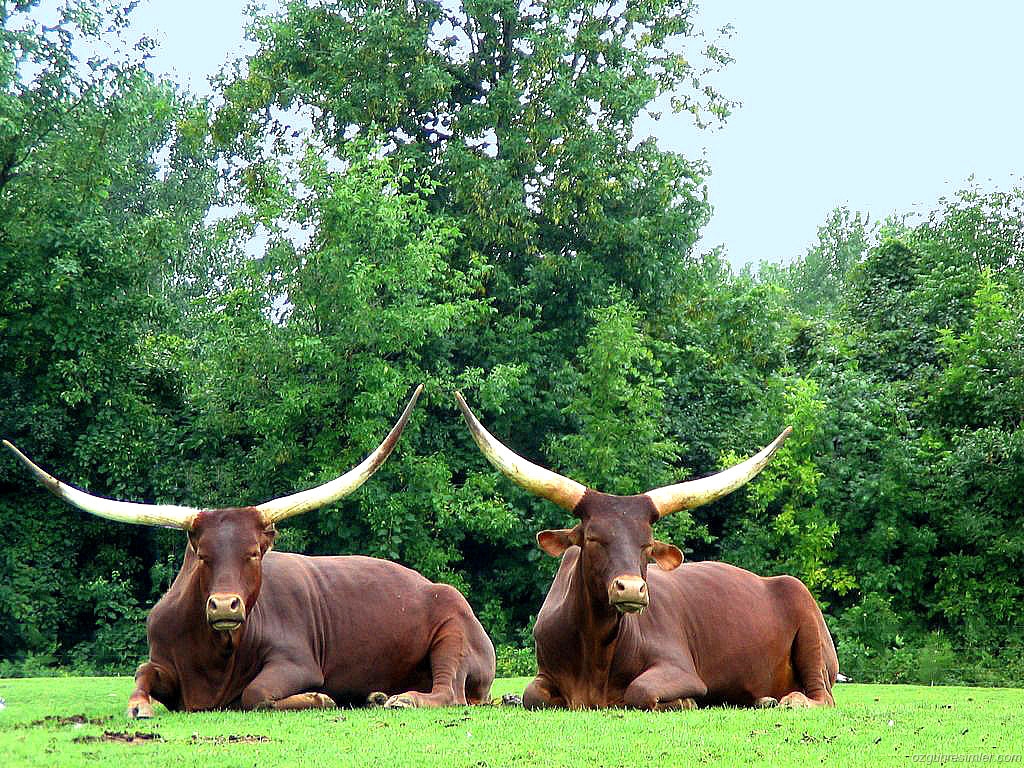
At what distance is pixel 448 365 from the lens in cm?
2322

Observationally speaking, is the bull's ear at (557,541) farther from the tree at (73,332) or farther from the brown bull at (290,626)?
the tree at (73,332)

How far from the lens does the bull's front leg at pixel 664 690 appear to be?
8.49m

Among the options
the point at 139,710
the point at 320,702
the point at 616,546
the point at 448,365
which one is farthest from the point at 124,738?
the point at 448,365

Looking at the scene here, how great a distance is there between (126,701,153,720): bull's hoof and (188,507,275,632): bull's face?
0.61 m

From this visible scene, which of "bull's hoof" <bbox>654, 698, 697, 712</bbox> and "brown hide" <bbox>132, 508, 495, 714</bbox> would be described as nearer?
"bull's hoof" <bbox>654, 698, 697, 712</bbox>

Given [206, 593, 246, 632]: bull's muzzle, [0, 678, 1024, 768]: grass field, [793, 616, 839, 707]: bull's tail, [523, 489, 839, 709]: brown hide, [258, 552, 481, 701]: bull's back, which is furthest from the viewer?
[793, 616, 839, 707]: bull's tail

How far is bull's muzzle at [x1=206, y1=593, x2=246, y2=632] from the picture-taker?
8.19 m

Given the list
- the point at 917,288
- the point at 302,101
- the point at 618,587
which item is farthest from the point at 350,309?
the point at 618,587

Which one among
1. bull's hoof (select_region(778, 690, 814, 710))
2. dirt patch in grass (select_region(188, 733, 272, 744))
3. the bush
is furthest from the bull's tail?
the bush

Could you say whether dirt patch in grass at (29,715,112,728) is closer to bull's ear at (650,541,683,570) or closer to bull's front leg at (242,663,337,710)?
bull's front leg at (242,663,337,710)

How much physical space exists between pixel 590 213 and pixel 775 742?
1981 centimetres

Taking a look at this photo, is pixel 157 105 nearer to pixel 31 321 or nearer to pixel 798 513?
pixel 31 321

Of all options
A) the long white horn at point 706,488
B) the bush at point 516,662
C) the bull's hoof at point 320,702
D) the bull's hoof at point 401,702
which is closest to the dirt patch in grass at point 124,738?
the bull's hoof at point 320,702

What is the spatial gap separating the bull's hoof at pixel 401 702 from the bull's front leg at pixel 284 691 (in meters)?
0.36
